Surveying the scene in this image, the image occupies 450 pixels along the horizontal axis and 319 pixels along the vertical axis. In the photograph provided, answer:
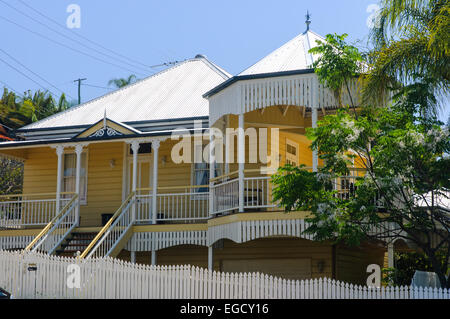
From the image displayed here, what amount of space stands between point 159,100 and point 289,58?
7395 millimetres

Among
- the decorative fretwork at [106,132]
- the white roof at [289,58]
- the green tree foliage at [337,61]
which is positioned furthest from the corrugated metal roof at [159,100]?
the green tree foliage at [337,61]

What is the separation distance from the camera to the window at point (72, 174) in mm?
24781

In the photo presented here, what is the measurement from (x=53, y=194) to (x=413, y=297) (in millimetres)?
13068

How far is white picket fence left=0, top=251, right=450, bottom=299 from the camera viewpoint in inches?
607

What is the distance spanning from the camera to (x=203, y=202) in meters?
22.5

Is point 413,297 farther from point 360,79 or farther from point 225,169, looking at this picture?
point 225,169

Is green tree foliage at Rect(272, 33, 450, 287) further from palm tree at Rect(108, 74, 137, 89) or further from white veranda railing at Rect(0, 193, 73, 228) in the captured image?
palm tree at Rect(108, 74, 137, 89)

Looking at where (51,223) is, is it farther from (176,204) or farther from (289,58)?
(289,58)

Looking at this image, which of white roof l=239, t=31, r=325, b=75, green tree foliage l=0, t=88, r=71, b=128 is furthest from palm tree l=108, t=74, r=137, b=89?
white roof l=239, t=31, r=325, b=75

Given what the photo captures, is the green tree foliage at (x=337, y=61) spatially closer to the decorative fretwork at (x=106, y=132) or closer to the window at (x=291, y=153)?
the window at (x=291, y=153)

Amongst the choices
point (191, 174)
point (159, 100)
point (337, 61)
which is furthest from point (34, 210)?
point (337, 61)

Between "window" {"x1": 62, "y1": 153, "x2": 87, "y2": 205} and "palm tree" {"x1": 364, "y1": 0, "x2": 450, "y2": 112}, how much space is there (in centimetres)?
1146

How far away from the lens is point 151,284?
1652cm
